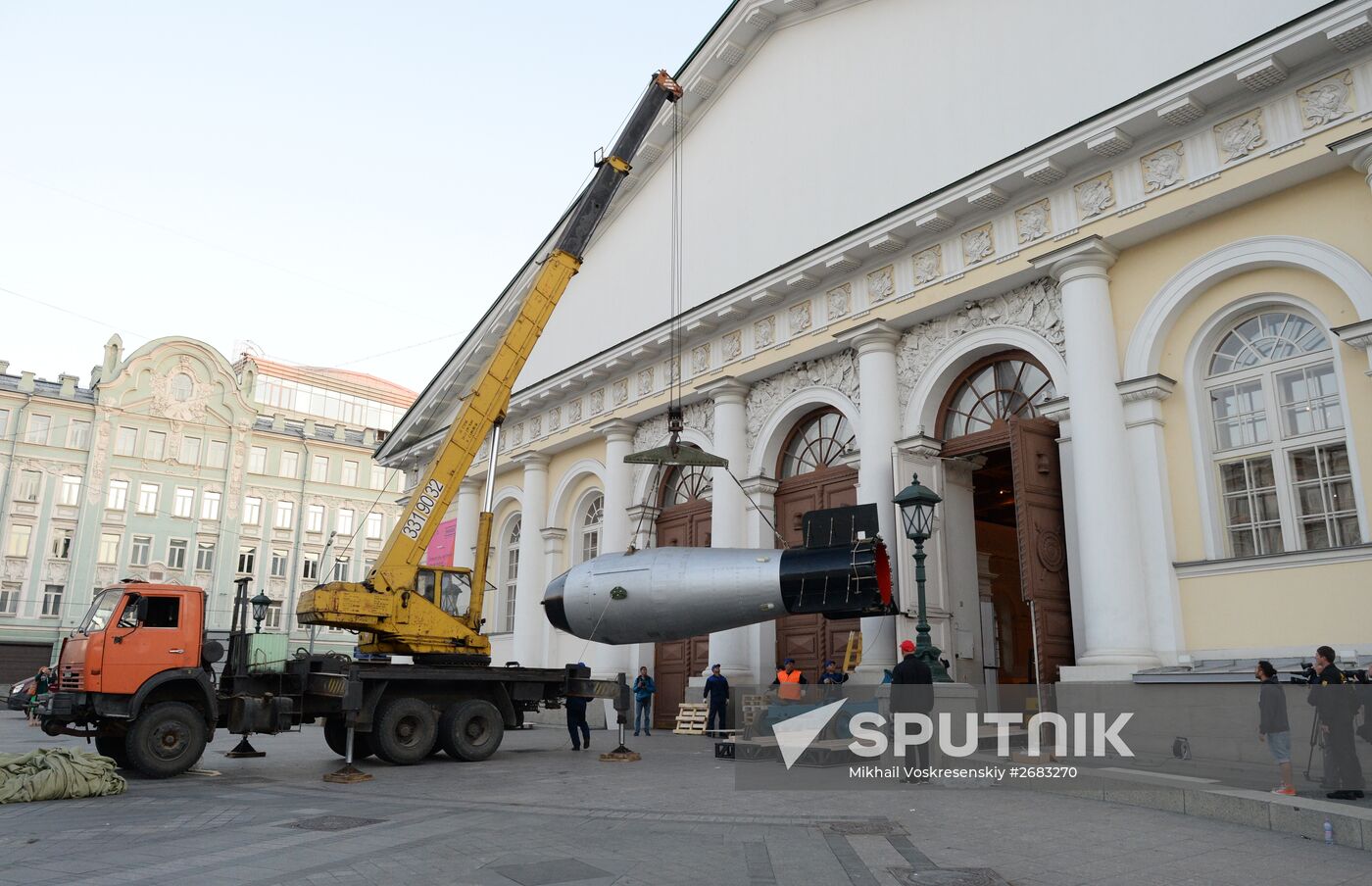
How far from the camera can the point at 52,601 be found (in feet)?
143

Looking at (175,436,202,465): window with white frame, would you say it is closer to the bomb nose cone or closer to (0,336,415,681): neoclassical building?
(0,336,415,681): neoclassical building

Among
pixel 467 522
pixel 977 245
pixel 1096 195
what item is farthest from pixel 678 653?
pixel 1096 195

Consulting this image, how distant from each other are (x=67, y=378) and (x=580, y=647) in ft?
117

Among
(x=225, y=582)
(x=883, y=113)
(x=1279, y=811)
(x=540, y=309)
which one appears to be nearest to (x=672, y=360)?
(x=540, y=309)

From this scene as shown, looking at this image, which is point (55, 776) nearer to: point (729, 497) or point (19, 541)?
point (729, 497)

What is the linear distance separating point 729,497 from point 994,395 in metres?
5.70

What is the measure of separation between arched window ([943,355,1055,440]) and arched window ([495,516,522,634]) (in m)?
13.4

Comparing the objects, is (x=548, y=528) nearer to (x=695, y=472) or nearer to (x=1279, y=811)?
(x=695, y=472)

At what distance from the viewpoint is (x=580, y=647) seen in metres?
23.6

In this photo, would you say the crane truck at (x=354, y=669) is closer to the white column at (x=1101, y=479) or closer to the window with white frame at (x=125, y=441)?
the white column at (x=1101, y=479)

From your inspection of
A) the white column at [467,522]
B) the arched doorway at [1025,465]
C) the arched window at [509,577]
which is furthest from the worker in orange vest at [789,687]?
the white column at [467,522]

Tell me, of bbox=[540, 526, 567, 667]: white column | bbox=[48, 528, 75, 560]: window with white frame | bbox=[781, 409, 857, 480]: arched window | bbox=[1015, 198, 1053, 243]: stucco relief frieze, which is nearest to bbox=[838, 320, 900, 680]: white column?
bbox=[781, 409, 857, 480]: arched window

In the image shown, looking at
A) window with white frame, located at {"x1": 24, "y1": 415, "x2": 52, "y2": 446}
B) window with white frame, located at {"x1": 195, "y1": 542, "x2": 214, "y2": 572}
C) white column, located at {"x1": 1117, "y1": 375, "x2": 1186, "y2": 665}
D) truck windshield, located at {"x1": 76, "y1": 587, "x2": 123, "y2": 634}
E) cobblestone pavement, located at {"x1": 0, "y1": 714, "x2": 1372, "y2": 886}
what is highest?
window with white frame, located at {"x1": 24, "y1": 415, "x2": 52, "y2": 446}

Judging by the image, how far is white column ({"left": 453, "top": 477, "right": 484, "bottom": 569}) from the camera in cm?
2688
